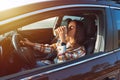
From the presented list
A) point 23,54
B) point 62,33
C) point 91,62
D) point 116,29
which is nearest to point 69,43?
point 62,33

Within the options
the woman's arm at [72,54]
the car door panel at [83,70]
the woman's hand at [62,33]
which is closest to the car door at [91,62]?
the car door panel at [83,70]

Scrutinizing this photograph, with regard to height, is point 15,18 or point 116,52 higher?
point 15,18

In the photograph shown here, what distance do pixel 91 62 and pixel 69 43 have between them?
40 centimetres

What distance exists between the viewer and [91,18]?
3.71 metres

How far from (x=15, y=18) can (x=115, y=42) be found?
140 centimetres

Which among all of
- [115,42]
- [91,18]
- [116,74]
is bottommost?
[116,74]

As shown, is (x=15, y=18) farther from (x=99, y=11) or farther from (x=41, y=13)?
(x=99, y=11)

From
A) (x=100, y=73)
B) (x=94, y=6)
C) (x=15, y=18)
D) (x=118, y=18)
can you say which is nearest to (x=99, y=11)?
(x=94, y=6)

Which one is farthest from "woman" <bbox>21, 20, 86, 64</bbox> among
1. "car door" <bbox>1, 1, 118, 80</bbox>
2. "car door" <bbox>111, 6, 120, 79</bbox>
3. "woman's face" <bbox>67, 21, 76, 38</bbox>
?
"car door" <bbox>111, 6, 120, 79</bbox>

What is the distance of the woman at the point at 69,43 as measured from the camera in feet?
11.4

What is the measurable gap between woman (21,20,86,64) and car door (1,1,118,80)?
146 mm

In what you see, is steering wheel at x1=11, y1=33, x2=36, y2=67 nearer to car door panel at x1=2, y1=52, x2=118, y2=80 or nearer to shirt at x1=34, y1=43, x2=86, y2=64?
car door panel at x1=2, y1=52, x2=118, y2=80

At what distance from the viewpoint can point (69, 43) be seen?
3570 millimetres

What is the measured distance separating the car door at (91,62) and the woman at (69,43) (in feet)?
0.48
